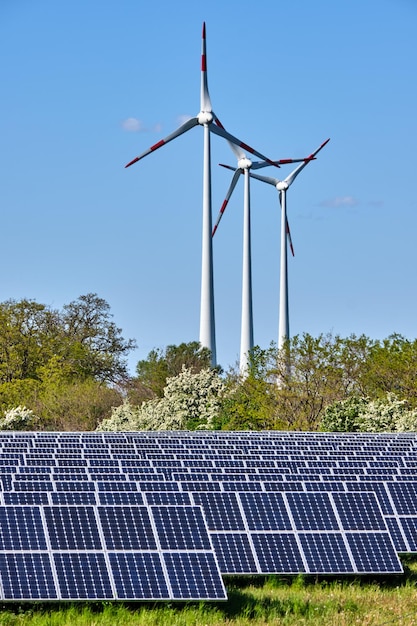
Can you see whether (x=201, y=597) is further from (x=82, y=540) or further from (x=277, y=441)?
(x=277, y=441)

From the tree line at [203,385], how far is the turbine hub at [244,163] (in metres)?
13.7

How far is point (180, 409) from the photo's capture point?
58.0 m

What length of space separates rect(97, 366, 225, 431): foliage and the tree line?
0.19 feet

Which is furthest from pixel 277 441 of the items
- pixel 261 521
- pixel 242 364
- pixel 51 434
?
pixel 242 364

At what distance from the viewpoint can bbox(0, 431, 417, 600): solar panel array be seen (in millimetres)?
16094

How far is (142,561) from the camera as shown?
16.5 metres

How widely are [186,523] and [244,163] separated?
220 feet

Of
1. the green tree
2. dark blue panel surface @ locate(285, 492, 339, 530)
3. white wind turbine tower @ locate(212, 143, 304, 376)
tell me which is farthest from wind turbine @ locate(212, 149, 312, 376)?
dark blue panel surface @ locate(285, 492, 339, 530)

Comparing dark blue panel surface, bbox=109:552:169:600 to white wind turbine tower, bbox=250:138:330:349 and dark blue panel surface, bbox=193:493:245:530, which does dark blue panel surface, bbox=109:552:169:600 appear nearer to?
dark blue panel surface, bbox=193:493:245:530

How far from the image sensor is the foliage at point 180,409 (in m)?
56.3

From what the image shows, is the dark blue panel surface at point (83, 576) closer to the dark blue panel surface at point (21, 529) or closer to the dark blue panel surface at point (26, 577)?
the dark blue panel surface at point (26, 577)

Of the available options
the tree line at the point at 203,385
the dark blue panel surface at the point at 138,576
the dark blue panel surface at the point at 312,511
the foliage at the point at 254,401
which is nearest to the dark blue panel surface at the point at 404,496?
the dark blue panel surface at the point at 312,511

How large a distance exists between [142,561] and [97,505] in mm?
1507

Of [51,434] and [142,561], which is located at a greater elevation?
[51,434]
